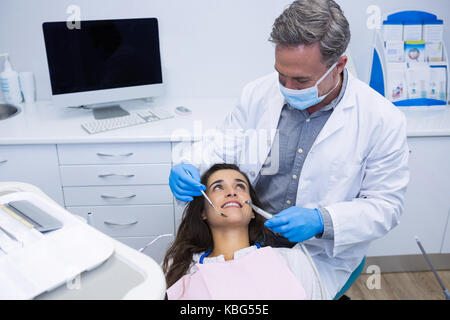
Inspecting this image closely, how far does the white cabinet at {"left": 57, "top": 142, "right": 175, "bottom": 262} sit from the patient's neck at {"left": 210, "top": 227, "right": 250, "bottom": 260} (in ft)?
2.07

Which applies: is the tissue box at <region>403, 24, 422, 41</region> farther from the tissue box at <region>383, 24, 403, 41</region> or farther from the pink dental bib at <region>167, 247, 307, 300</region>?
the pink dental bib at <region>167, 247, 307, 300</region>

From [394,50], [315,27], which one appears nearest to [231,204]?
[315,27]

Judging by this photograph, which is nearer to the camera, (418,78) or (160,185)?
(160,185)

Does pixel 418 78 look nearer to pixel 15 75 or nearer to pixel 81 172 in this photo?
pixel 81 172

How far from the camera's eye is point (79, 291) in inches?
26.2

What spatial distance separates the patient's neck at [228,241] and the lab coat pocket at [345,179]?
14.7 inches

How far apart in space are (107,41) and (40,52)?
0.56 meters

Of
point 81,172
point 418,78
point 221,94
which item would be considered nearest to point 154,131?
point 81,172

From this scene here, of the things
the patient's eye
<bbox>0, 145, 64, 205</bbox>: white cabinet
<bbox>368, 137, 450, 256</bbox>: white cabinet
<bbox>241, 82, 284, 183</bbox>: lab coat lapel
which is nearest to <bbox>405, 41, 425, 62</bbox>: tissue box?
<bbox>368, 137, 450, 256</bbox>: white cabinet

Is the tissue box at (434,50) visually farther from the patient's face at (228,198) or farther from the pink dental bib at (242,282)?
the pink dental bib at (242,282)

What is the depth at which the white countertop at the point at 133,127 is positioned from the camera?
1.90 metres

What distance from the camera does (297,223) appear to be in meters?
1.22

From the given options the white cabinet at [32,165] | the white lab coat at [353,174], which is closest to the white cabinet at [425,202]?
the white lab coat at [353,174]

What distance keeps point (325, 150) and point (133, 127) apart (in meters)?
1.06
